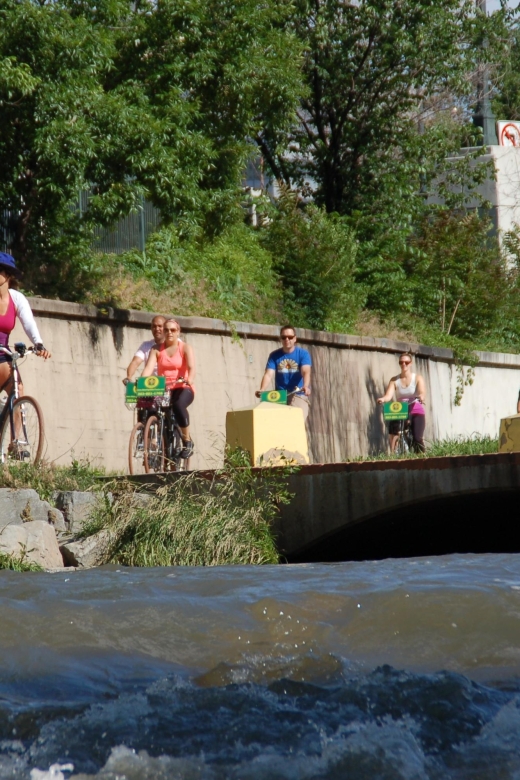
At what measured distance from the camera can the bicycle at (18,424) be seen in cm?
1045

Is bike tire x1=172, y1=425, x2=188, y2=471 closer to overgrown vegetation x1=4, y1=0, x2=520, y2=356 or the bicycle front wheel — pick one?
the bicycle front wheel

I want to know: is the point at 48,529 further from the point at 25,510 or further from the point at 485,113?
the point at 485,113

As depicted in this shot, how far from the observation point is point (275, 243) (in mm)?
21672

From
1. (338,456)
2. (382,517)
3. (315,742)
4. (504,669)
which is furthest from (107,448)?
(315,742)

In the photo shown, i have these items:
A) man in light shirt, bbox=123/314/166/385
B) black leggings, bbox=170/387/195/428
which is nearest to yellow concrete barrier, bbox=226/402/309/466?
black leggings, bbox=170/387/195/428

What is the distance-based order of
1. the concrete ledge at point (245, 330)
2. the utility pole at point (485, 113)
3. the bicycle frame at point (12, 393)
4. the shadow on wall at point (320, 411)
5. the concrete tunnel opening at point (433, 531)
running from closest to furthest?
the bicycle frame at point (12, 393) < the concrete tunnel opening at point (433, 531) < the concrete ledge at point (245, 330) < the shadow on wall at point (320, 411) < the utility pole at point (485, 113)

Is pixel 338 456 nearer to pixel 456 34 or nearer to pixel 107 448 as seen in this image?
pixel 107 448

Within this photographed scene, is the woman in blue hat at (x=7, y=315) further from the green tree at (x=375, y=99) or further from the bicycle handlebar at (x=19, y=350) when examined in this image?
the green tree at (x=375, y=99)

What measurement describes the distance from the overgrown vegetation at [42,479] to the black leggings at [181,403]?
1.51 m

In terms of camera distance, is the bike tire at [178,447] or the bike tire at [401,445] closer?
the bike tire at [178,447]

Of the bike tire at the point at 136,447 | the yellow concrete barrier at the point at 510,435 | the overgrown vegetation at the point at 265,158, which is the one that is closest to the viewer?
the yellow concrete barrier at the point at 510,435

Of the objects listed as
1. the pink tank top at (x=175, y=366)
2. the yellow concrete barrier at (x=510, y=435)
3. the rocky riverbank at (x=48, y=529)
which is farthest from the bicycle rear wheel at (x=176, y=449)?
the yellow concrete barrier at (x=510, y=435)

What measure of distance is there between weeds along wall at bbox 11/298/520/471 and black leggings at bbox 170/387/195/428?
43cm

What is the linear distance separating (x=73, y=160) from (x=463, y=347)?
1254 cm
